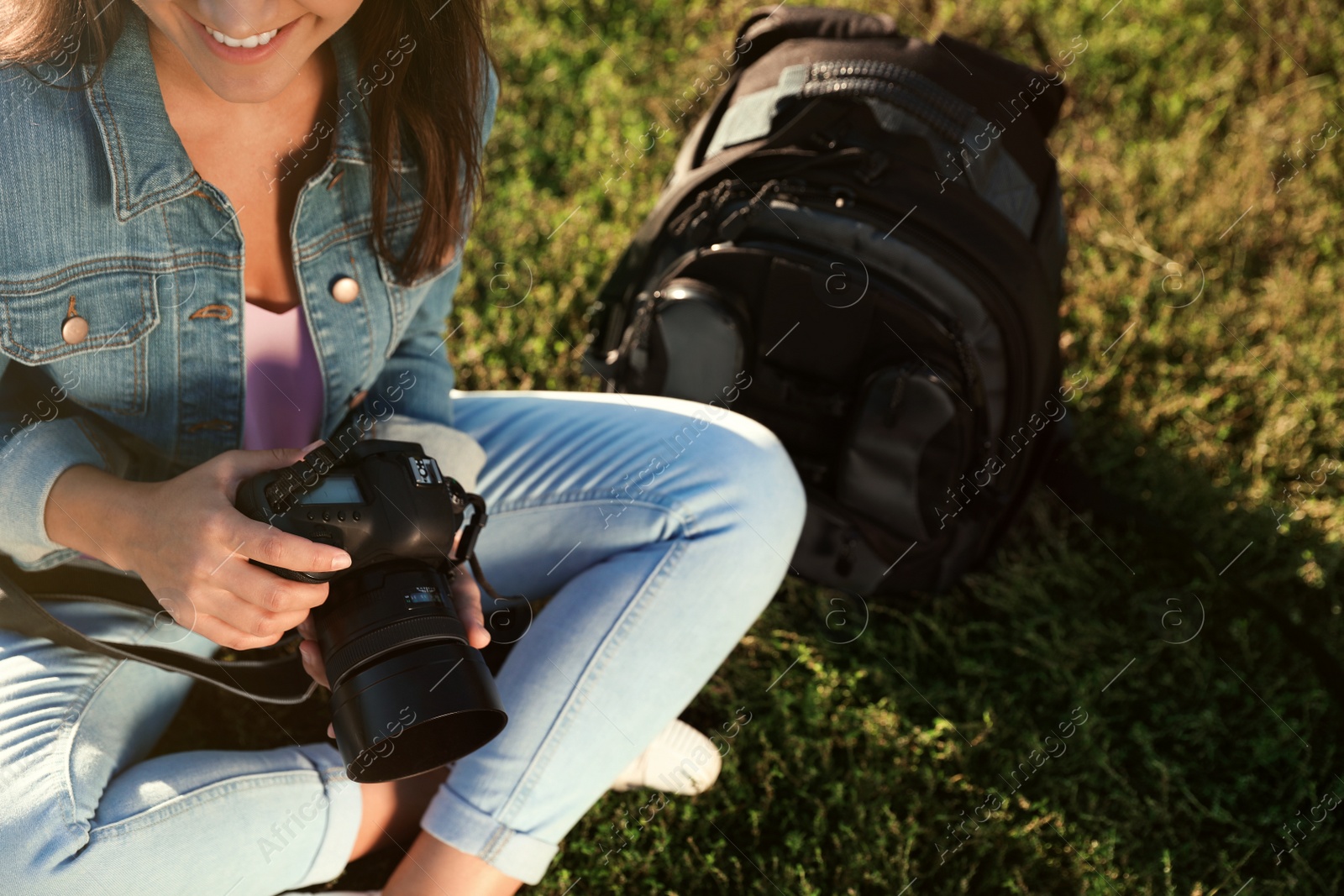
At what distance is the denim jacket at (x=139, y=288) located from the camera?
1.13m

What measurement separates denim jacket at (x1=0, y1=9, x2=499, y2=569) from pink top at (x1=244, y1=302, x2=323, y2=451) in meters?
0.03

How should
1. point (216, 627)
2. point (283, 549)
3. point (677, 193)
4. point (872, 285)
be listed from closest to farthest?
point (283, 549), point (216, 627), point (872, 285), point (677, 193)

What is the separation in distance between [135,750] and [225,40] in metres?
0.91

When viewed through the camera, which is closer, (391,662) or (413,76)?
(391,662)

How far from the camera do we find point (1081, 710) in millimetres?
1754

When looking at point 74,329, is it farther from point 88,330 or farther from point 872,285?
point 872,285

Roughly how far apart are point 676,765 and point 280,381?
84 cm

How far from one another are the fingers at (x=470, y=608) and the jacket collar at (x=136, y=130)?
0.57 meters

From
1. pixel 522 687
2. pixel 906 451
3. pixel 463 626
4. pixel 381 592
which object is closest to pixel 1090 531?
pixel 906 451

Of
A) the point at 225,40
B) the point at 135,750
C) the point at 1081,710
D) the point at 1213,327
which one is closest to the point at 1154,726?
the point at 1081,710

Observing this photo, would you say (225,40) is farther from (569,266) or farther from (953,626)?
(953,626)

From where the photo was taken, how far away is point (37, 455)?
3.85ft

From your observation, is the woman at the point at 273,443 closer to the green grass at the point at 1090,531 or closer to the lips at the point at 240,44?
the lips at the point at 240,44

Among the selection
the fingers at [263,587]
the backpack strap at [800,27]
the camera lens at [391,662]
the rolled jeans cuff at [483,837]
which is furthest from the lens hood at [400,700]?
the backpack strap at [800,27]
